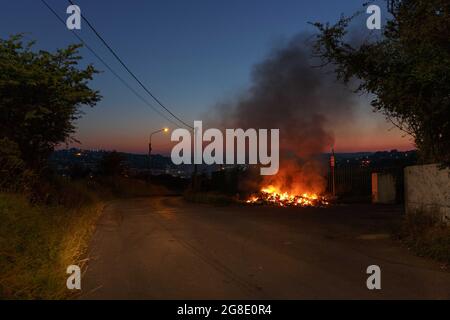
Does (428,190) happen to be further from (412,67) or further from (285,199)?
(285,199)

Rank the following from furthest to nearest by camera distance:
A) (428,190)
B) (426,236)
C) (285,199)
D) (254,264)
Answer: (285,199) < (428,190) < (426,236) < (254,264)

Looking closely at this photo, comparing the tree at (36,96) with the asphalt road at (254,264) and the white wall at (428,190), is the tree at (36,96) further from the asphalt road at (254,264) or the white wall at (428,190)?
the white wall at (428,190)

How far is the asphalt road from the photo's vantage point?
6.82 metres

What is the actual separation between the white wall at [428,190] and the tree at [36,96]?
1030 centimetres

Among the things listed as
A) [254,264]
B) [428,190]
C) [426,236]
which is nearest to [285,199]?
[428,190]

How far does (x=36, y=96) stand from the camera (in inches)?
615

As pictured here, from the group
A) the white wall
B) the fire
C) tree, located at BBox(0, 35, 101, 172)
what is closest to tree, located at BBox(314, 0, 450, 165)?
the white wall

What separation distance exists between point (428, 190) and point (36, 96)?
1190 cm

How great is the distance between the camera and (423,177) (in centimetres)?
1238

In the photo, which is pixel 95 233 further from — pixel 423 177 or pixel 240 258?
pixel 423 177
